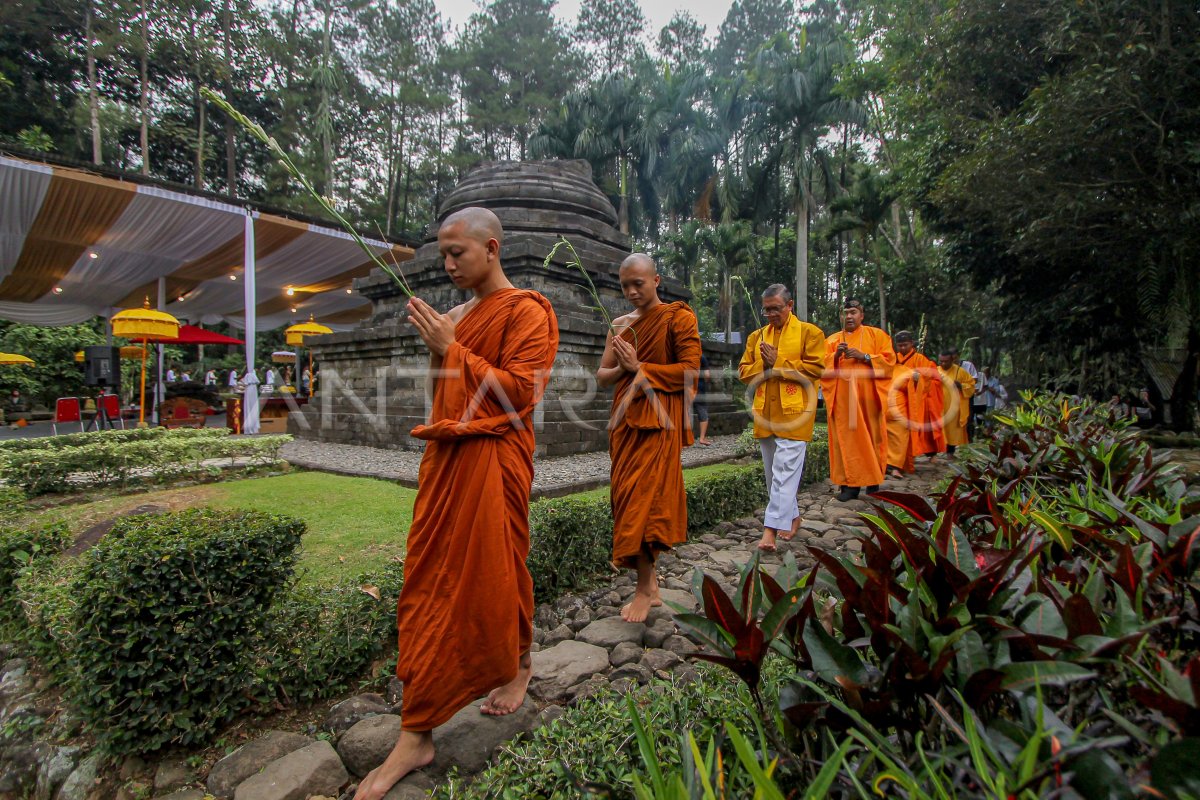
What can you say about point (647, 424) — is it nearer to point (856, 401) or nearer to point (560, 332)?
point (856, 401)

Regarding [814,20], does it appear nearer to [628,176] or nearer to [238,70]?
[628,176]

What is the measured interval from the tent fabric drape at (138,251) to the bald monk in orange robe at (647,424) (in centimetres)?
948

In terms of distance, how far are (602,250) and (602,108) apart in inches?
795

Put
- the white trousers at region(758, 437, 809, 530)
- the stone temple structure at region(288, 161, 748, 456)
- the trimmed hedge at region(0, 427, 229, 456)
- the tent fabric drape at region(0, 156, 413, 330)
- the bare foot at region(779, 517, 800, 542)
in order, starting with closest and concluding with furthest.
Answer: the white trousers at region(758, 437, 809, 530) < the bare foot at region(779, 517, 800, 542) < the trimmed hedge at region(0, 427, 229, 456) < the stone temple structure at region(288, 161, 748, 456) < the tent fabric drape at region(0, 156, 413, 330)

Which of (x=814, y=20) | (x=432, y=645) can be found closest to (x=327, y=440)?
(x=432, y=645)

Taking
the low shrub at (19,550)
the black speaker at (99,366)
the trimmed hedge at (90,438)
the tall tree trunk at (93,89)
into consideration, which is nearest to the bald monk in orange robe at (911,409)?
the low shrub at (19,550)

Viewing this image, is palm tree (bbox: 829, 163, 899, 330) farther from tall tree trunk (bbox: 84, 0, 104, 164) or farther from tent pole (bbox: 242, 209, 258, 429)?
tall tree trunk (bbox: 84, 0, 104, 164)

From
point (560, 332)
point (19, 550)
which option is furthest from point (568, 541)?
point (560, 332)

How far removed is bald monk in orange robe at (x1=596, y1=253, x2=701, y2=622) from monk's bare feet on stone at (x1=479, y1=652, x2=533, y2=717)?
34.9 inches

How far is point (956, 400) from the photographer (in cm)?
938

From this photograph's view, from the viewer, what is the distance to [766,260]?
106 ft

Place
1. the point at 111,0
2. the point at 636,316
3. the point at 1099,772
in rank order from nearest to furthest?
the point at 1099,772 < the point at 636,316 < the point at 111,0

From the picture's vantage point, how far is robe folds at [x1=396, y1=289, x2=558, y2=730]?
204cm

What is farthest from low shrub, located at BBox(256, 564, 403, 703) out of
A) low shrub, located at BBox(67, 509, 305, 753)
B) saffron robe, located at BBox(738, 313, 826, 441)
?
saffron robe, located at BBox(738, 313, 826, 441)
